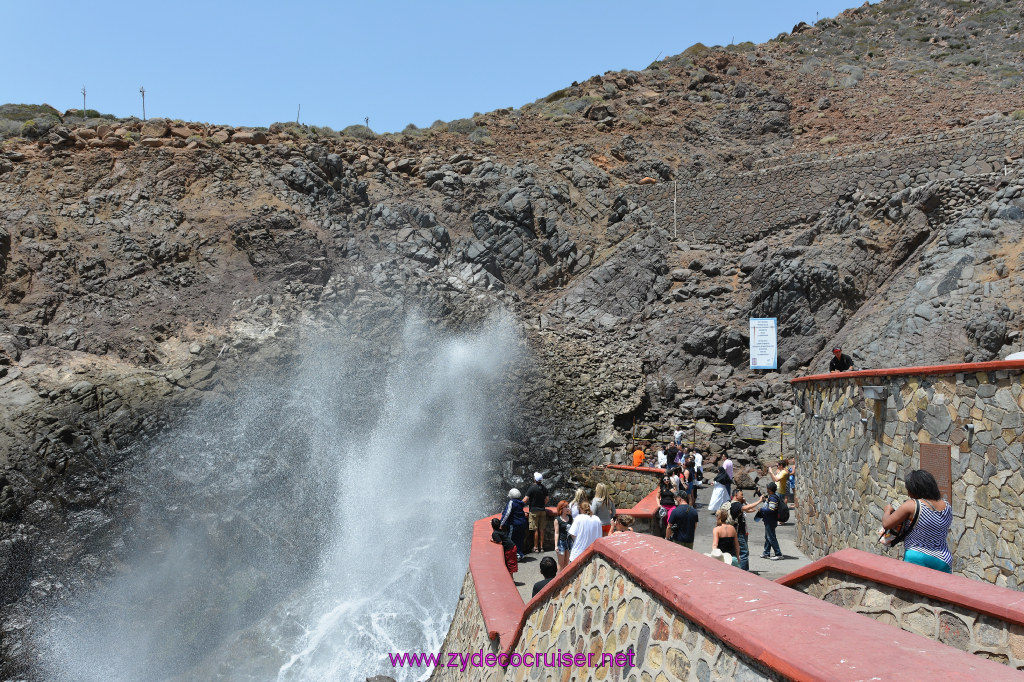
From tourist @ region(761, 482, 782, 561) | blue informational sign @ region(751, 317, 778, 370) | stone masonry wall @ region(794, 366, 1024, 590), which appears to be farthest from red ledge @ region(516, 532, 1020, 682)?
blue informational sign @ region(751, 317, 778, 370)

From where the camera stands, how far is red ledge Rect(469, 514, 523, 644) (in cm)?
634

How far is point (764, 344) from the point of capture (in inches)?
1014

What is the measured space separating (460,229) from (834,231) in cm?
1586

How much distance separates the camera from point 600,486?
391 inches

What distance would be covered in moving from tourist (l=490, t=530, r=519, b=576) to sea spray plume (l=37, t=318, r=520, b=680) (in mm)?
6177

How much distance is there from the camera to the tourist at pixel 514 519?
10141 mm

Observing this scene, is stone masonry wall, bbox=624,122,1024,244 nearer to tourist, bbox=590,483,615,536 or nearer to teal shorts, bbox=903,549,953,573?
tourist, bbox=590,483,615,536

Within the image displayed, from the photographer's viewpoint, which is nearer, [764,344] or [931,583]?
[931,583]

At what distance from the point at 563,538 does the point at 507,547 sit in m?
0.76

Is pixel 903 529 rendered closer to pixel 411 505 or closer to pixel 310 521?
pixel 310 521

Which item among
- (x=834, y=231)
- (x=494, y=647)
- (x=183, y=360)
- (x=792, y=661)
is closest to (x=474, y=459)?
(x=183, y=360)

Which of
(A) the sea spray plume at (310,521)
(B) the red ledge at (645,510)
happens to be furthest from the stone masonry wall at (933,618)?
(A) the sea spray plume at (310,521)

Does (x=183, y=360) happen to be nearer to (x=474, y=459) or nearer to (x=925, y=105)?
(x=474, y=459)

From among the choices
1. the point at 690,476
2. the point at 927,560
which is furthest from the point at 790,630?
the point at 690,476
